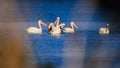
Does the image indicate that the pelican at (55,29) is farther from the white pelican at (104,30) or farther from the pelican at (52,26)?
the white pelican at (104,30)

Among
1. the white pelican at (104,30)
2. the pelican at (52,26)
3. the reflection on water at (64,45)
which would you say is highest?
the pelican at (52,26)

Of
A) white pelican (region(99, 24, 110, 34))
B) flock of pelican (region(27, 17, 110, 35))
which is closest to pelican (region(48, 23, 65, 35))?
flock of pelican (region(27, 17, 110, 35))

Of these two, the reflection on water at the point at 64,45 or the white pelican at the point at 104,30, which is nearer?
the reflection on water at the point at 64,45

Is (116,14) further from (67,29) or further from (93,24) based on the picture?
(67,29)

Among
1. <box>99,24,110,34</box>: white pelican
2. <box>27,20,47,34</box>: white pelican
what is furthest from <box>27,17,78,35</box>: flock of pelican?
<box>99,24,110,34</box>: white pelican

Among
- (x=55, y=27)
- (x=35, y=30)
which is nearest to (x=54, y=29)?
(x=55, y=27)

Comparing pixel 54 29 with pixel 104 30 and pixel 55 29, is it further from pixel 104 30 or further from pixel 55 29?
pixel 104 30

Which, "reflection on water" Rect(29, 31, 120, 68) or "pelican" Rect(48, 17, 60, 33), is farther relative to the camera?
"pelican" Rect(48, 17, 60, 33)

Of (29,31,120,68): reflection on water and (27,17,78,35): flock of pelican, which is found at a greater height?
(27,17,78,35): flock of pelican

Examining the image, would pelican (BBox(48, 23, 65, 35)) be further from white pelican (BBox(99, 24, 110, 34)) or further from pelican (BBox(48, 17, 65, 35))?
white pelican (BBox(99, 24, 110, 34))

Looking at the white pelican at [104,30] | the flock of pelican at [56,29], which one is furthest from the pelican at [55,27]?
the white pelican at [104,30]

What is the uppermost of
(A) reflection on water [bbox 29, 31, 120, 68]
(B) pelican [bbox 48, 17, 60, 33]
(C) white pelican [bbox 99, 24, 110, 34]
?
(B) pelican [bbox 48, 17, 60, 33]

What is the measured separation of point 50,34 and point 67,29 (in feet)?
0.43

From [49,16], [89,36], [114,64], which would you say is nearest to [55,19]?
[49,16]
